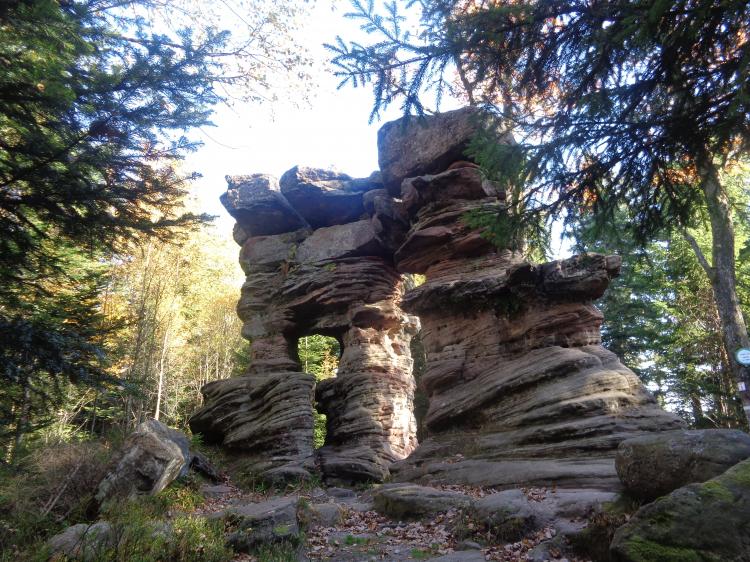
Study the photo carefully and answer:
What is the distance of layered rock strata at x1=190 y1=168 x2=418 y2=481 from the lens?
1436 cm

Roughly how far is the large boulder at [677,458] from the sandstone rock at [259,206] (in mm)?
16098

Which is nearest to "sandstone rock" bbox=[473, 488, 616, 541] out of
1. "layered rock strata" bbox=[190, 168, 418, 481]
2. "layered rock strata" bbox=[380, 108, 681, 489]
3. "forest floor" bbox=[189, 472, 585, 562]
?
"forest floor" bbox=[189, 472, 585, 562]

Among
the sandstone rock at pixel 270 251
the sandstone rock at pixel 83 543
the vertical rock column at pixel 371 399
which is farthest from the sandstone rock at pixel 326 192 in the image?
the sandstone rock at pixel 83 543

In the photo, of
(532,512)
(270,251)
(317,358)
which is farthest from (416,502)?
(317,358)

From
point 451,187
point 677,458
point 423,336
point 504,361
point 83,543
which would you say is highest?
point 451,187

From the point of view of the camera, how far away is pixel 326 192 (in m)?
18.4

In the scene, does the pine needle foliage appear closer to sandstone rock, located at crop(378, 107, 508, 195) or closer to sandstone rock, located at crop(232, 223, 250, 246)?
sandstone rock, located at crop(378, 107, 508, 195)

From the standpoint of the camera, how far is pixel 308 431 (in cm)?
1443

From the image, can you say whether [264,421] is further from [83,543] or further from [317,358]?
[83,543]

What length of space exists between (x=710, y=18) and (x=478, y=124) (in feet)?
11.1

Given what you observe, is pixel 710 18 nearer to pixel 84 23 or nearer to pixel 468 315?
pixel 84 23

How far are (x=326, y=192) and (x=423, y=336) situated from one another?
822 cm

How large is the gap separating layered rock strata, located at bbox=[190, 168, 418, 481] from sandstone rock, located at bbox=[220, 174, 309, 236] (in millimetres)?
43

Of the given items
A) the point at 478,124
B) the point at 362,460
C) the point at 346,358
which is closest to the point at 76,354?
the point at 478,124
